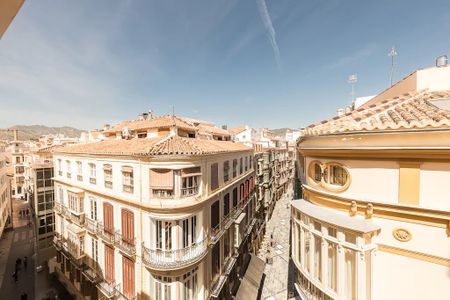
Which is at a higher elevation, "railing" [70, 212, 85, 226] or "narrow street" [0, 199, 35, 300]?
"railing" [70, 212, 85, 226]

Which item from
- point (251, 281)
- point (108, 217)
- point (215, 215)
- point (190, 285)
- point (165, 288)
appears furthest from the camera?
point (251, 281)

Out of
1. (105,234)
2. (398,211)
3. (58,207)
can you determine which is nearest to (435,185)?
(398,211)

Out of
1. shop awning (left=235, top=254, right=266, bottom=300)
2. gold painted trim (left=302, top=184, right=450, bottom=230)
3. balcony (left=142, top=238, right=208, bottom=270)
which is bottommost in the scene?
shop awning (left=235, top=254, right=266, bottom=300)

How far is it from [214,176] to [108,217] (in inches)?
323

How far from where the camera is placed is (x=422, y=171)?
474 cm

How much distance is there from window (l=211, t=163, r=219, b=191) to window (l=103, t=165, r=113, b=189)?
7.14 m

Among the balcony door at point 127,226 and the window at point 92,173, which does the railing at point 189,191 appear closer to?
the balcony door at point 127,226

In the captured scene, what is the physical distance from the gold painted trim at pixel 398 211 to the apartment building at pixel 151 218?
8053 millimetres

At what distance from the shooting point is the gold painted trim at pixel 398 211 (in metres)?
4.55

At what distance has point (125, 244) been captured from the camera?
13453 mm

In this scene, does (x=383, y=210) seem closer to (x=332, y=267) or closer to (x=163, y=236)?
(x=332, y=267)

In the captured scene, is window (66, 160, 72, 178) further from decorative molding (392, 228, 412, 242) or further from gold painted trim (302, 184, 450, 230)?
decorative molding (392, 228, 412, 242)

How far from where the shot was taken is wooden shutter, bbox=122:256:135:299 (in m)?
13.4

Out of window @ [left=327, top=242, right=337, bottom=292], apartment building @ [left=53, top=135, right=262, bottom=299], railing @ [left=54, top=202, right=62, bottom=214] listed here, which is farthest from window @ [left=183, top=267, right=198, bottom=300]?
railing @ [left=54, top=202, right=62, bottom=214]
